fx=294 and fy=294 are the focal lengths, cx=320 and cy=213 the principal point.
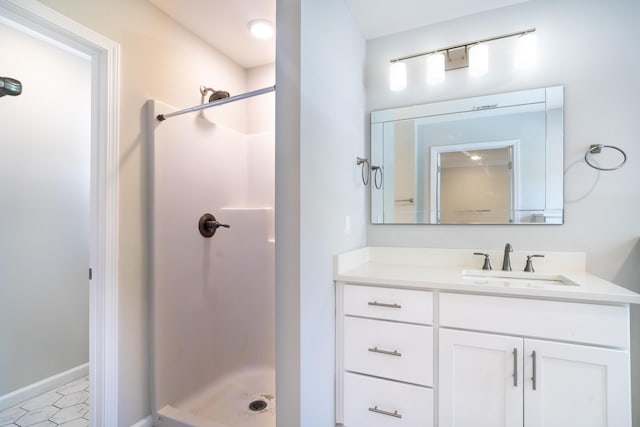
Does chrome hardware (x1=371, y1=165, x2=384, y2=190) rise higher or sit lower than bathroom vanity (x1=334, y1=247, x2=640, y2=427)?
higher

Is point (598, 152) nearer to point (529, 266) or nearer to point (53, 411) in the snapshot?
point (529, 266)

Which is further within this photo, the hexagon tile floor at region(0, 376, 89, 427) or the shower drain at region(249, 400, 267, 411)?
the shower drain at region(249, 400, 267, 411)

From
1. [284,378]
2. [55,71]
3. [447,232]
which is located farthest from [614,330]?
[55,71]

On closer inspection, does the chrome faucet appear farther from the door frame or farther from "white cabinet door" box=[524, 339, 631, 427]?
the door frame

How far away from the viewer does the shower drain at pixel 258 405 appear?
1.93 metres

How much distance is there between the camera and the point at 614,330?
3.83 feet

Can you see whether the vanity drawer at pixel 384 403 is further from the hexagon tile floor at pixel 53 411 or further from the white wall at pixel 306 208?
the hexagon tile floor at pixel 53 411

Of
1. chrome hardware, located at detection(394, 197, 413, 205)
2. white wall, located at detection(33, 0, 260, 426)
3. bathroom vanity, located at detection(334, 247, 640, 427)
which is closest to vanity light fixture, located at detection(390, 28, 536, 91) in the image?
chrome hardware, located at detection(394, 197, 413, 205)

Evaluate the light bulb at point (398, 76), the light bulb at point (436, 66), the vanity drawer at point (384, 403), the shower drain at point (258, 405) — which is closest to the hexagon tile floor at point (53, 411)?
the shower drain at point (258, 405)

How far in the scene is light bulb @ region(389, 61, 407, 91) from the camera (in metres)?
2.02

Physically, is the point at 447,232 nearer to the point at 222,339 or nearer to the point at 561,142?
the point at 561,142

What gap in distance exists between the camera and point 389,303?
4.88ft

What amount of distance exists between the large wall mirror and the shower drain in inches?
57.2

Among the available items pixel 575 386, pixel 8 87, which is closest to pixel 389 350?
pixel 575 386
